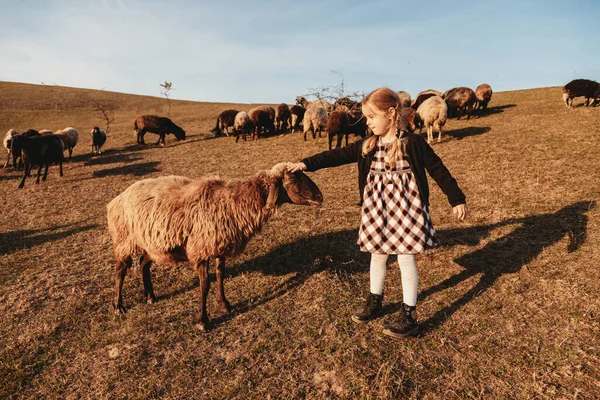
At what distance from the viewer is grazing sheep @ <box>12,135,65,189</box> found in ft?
42.2

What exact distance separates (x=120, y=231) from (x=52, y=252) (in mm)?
3928

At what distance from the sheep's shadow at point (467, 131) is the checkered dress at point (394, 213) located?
13.7 meters

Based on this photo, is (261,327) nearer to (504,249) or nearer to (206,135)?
(504,249)

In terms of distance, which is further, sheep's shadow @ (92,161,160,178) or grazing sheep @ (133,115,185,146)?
grazing sheep @ (133,115,185,146)

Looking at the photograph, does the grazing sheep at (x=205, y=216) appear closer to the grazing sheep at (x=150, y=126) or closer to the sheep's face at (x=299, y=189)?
the sheep's face at (x=299, y=189)

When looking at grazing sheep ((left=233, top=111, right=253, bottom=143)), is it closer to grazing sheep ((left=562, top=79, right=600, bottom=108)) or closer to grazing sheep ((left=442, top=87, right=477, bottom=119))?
grazing sheep ((left=442, top=87, right=477, bottom=119))

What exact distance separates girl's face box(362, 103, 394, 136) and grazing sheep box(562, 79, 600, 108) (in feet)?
74.8

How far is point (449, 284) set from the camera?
4984 millimetres

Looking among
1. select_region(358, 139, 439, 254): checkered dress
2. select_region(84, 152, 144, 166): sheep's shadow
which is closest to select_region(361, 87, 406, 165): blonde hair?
select_region(358, 139, 439, 254): checkered dress

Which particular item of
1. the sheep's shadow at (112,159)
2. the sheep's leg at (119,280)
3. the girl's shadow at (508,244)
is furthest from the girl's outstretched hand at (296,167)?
the sheep's shadow at (112,159)

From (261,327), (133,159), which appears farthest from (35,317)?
(133,159)

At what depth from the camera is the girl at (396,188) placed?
3.33 meters

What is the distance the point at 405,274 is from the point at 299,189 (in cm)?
171

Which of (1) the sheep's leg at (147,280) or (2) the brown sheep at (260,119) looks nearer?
(1) the sheep's leg at (147,280)
